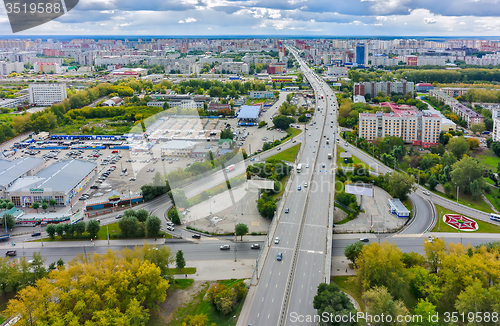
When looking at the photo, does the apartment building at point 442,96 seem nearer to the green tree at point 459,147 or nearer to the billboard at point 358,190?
the green tree at point 459,147

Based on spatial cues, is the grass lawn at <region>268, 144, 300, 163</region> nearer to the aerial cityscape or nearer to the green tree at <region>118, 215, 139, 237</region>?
the aerial cityscape

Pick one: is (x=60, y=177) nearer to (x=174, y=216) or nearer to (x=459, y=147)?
(x=174, y=216)

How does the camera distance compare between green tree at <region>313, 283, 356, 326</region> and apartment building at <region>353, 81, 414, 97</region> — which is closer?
green tree at <region>313, 283, 356, 326</region>

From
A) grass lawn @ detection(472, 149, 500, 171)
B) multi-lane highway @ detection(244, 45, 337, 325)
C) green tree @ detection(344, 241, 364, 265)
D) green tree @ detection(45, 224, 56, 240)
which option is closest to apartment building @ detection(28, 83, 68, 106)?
green tree @ detection(45, 224, 56, 240)

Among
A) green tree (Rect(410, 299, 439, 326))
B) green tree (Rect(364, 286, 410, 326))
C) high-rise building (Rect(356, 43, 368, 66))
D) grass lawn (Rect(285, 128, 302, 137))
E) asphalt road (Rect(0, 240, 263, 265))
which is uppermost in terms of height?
high-rise building (Rect(356, 43, 368, 66))

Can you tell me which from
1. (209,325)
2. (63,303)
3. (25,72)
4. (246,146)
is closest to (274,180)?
(246,146)

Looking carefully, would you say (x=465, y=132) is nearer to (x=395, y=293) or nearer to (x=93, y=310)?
(x=395, y=293)

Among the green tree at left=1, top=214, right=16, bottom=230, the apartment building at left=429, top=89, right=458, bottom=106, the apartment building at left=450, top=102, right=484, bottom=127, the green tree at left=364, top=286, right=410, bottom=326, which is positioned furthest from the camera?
the apartment building at left=429, top=89, right=458, bottom=106
